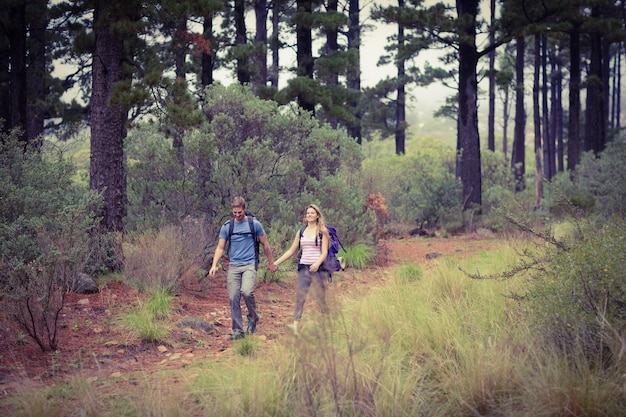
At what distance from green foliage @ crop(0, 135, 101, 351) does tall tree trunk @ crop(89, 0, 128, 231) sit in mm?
464

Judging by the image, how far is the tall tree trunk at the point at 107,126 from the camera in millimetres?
10602

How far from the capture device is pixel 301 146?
13.9m

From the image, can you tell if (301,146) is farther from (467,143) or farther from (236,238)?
(467,143)

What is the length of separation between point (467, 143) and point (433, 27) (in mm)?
3911

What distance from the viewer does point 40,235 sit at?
7.52 m

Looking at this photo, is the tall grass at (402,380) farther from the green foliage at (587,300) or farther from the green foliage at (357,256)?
the green foliage at (357,256)

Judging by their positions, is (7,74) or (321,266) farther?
(7,74)

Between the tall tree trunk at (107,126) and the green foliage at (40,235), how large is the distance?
464 mm

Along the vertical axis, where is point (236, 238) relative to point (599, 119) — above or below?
below

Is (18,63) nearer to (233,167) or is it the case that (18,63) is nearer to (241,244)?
(233,167)

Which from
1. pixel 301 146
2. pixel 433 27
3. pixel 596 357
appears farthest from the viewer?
pixel 433 27

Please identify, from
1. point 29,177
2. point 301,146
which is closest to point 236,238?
point 29,177


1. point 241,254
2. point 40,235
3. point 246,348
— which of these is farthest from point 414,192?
point 40,235

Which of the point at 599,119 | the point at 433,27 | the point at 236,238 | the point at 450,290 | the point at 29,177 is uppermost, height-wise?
the point at 433,27
